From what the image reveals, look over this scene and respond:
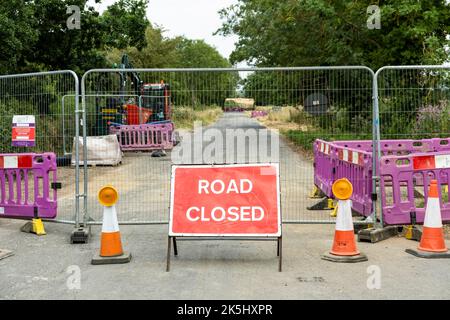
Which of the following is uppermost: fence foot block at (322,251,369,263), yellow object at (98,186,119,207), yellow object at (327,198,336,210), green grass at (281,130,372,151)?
green grass at (281,130,372,151)

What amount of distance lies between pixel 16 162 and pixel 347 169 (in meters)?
5.37

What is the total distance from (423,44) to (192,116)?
11.6 m

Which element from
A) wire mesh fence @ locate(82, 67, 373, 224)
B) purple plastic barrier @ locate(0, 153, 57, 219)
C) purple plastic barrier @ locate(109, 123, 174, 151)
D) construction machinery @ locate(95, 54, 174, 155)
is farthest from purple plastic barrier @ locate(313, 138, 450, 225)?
purple plastic barrier @ locate(109, 123, 174, 151)

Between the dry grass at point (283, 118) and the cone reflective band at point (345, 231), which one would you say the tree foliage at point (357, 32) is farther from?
the cone reflective band at point (345, 231)

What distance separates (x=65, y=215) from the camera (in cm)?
991

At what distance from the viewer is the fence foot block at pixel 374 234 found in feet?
25.3

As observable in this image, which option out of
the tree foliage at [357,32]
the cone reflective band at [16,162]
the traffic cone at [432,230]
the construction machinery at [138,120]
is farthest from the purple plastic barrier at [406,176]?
the tree foliage at [357,32]

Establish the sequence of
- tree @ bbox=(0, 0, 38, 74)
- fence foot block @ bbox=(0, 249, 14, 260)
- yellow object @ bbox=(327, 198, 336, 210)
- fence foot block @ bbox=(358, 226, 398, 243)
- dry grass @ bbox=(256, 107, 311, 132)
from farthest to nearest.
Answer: tree @ bbox=(0, 0, 38, 74), yellow object @ bbox=(327, 198, 336, 210), dry grass @ bbox=(256, 107, 311, 132), fence foot block @ bbox=(358, 226, 398, 243), fence foot block @ bbox=(0, 249, 14, 260)

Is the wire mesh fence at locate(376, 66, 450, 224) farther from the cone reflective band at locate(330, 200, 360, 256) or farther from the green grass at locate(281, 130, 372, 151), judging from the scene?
the cone reflective band at locate(330, 200, 360, 256)

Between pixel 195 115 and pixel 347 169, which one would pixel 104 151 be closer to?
pixel 195 115

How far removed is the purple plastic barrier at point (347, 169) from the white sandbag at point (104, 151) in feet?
26.8

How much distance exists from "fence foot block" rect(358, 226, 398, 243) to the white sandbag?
1093 centimetres

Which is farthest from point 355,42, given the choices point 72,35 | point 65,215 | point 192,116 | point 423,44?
point 65,215

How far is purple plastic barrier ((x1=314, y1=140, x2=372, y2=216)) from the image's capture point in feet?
26.9
